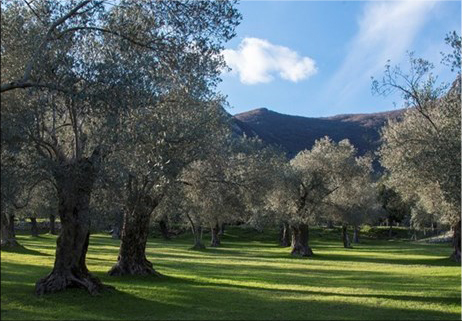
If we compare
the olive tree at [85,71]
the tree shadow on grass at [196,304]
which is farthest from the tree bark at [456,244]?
the olive tree at [85,71]

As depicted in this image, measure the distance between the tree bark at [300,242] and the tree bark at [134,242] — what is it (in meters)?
28.5

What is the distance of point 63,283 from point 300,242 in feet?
121

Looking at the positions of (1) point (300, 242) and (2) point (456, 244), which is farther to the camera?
(1) point (300, 242)

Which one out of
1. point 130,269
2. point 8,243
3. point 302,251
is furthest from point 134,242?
point 302,251

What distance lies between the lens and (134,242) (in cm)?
2609

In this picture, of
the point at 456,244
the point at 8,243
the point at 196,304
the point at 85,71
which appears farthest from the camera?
the point at 456,244

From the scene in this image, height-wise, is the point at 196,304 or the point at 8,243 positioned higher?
the point at 8,243

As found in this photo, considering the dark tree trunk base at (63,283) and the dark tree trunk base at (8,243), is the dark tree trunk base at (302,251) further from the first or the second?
the dark tree trunk base at (63,283)

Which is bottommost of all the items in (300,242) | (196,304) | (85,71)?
(196,304)

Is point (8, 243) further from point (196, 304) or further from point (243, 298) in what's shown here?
point (196, 304)

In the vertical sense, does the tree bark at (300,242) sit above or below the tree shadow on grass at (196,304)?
above

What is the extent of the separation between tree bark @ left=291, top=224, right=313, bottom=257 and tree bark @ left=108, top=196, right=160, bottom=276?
93.5ft

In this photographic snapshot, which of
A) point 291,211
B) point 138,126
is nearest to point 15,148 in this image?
point 138,126

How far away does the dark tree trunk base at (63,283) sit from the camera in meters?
18.2
